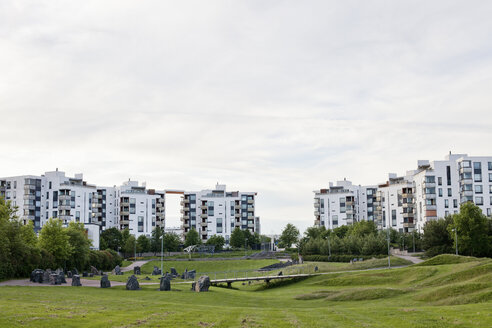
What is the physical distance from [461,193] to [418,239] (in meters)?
22.6

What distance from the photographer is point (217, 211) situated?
17012 cm

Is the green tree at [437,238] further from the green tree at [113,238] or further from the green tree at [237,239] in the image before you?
the green tree at [113,238]

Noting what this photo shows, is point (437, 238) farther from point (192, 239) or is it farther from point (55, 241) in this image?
point (192, 239)

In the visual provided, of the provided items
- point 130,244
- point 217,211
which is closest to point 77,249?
point 130,244

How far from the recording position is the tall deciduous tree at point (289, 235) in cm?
14640

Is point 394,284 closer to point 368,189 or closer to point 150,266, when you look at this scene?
point 150,266

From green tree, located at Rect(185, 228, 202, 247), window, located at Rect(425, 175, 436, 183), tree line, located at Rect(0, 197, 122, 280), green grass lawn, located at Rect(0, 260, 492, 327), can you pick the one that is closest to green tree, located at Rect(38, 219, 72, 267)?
tree line, located at Rect(0, 197, 122, 280)

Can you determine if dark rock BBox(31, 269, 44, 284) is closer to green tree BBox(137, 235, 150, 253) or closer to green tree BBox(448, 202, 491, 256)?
green tree BBox(448, 202, 491, 256)

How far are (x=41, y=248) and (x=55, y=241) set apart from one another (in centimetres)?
446

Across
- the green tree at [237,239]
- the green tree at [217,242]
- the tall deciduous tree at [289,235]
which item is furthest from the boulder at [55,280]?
the tall deciduous tree at [289,235]

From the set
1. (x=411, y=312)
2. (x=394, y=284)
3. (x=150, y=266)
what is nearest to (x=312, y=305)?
(x=411, y=312)

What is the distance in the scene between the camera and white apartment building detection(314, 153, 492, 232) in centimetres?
12325

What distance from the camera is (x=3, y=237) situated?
60094 millimetres

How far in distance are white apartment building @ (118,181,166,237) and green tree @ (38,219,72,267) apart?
8245 centimetres
